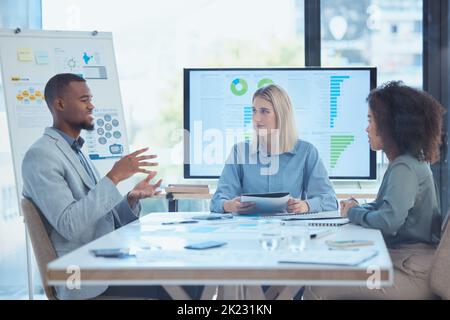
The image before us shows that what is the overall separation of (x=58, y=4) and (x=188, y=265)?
9.29 feet

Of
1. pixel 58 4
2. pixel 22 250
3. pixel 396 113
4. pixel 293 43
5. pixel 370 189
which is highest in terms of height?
pixel 58 4

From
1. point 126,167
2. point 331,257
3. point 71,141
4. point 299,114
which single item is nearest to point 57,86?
point 71,141

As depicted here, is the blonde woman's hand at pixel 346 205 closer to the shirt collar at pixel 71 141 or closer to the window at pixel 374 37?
the shirt collar at pixel 71 141

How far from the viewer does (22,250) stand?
4051mm

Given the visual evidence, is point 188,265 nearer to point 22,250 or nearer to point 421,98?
point 421,98

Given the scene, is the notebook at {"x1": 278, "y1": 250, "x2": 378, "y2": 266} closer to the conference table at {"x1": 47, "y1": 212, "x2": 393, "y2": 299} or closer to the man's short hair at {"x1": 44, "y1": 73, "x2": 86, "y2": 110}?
the conference table at {"x1": 47, "y1": 212, "x2": 393, "y2": 299}

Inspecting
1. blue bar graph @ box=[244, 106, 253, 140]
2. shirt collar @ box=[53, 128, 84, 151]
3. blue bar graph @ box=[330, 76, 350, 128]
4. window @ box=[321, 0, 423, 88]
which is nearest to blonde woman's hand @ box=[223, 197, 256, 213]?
shirt collar @ box=[53, 128, 84, 151]

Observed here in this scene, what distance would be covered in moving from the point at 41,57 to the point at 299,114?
1461 mm

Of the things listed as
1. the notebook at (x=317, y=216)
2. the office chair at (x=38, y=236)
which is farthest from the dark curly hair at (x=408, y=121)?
the office chair at (x=38, y=236)

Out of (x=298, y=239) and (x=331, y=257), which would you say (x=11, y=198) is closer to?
(x=298, y=239)

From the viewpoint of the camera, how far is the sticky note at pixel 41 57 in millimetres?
3756

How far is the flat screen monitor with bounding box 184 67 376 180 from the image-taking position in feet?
13.5

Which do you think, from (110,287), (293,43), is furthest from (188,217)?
(293,43)

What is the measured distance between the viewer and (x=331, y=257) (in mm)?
1814
